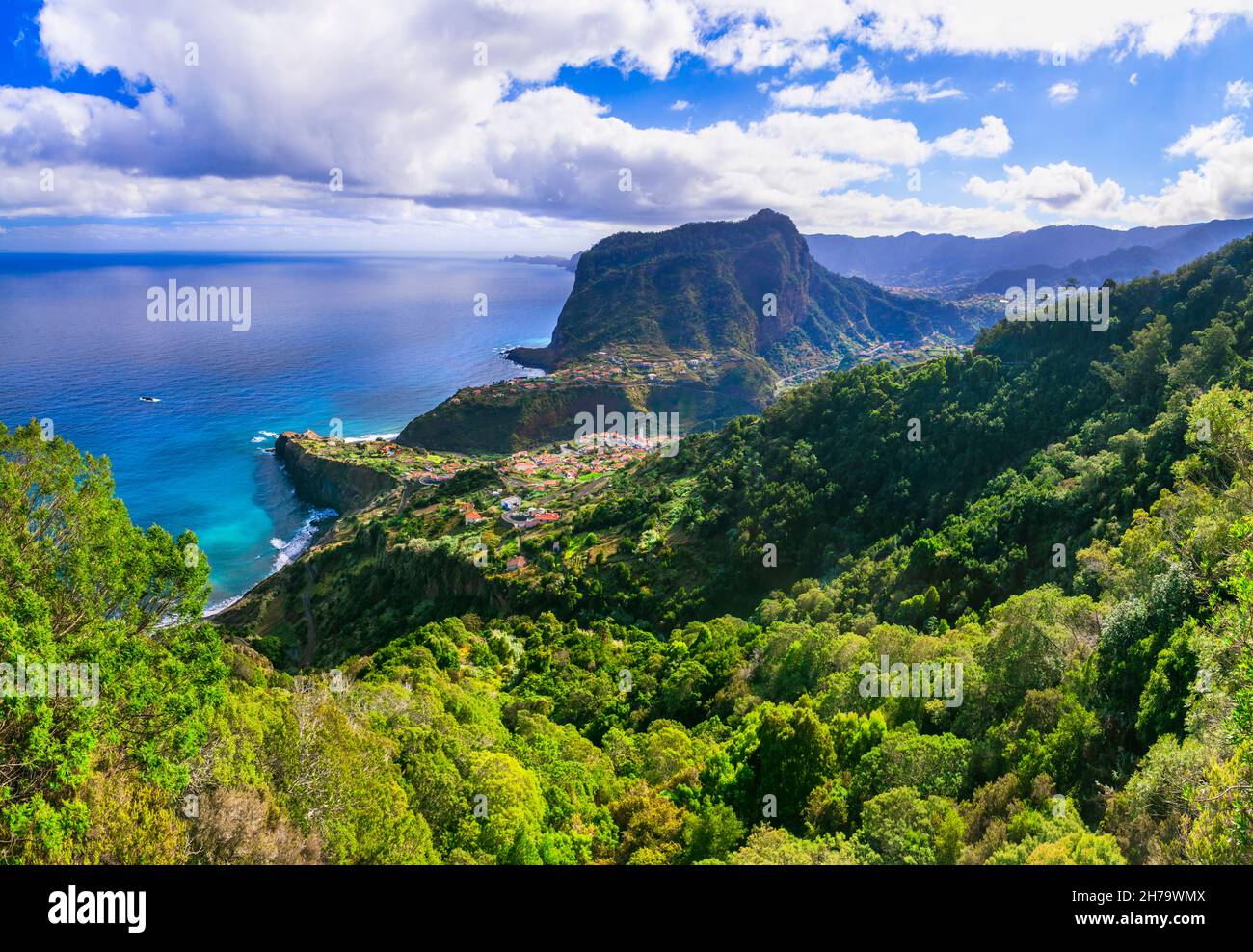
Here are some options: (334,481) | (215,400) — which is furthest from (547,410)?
(215,400)

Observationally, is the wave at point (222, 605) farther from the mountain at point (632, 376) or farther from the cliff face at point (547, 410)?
the mountain at point (632, 376)

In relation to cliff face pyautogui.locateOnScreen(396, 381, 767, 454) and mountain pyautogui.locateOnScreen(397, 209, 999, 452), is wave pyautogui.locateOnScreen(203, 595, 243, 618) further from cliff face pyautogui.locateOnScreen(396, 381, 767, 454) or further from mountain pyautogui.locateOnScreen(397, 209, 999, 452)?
mountain pyautogui.locateOnScreen(397, 209, 999, 452)

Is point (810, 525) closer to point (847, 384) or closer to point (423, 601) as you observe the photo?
point (847, 384)

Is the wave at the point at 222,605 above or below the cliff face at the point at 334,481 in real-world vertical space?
below

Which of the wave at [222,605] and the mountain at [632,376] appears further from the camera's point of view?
the mountain at [632,376]

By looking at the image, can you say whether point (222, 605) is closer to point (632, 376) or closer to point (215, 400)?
point (215, 400)

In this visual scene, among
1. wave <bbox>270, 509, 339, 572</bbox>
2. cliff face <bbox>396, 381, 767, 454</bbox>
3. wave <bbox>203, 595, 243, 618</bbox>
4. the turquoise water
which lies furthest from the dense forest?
cliff face <bbox>396, 381, 767, 454</bbox>

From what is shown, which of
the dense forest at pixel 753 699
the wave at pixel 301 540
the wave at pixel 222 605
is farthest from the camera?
the wave at pixel 301 540

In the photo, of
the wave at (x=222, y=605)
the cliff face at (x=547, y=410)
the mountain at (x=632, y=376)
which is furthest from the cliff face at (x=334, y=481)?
the wave at (x=222, y=605)

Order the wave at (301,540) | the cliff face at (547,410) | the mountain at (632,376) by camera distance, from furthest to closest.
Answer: the mountain at (632,376), the cliff face at (547,410), the wave at (301,540)
